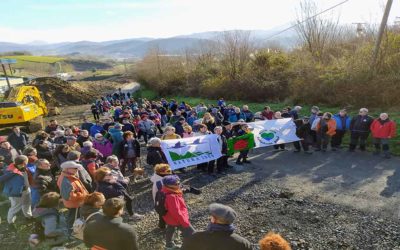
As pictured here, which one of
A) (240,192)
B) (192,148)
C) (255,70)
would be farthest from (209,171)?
(255,70)

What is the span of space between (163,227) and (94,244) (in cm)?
316

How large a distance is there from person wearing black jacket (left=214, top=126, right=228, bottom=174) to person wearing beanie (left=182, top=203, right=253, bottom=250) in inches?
268

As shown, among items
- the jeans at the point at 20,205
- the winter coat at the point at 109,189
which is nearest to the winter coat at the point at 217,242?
the winter coat at the point at 109,189

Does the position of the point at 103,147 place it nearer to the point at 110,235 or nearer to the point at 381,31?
the point at 110,235

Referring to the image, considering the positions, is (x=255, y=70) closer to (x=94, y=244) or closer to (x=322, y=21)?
(x=322, y=21)

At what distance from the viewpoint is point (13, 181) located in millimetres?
7449

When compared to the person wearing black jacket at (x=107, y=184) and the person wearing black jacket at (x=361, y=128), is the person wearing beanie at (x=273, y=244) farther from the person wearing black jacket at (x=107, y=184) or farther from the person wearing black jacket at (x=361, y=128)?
the person wearing black jacket at (x=361, y=128)

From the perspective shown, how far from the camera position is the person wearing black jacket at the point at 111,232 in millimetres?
4285

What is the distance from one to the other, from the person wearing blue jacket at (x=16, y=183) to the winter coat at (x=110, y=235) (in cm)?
400

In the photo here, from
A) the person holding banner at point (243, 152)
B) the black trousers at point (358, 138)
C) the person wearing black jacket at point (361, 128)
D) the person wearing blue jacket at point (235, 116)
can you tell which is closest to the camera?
the person holding banner at point (243, 152)

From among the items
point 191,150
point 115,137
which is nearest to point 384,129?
point 191,150

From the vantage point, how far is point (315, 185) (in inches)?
380

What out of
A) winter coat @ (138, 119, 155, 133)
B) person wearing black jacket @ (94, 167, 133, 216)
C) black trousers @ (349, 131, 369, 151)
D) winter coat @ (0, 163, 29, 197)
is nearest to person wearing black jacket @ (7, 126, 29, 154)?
winter coat @ (138, 119, 155, 133)

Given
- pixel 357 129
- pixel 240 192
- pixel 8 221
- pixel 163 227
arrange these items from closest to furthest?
pixel 163 227 → pixel 8 221 → pixel 240 192 → pixel 357 129
